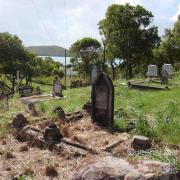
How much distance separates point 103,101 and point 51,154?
262 cm

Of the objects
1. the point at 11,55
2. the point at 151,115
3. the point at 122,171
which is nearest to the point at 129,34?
the point at 11,55

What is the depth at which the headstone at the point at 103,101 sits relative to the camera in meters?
10.3

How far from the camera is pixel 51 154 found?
8359 mm

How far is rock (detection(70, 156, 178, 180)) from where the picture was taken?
14.5 feet

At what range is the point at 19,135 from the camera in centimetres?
985

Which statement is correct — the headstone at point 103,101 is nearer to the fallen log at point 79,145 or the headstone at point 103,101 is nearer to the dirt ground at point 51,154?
the dirt ground at point 51,154

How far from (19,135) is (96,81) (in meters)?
2.32

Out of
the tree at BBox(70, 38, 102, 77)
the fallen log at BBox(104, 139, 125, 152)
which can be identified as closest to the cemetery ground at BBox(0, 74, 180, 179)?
the fallen log at BBox(104, 139, 125, 152)

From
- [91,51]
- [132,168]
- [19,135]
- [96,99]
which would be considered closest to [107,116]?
[96,99]

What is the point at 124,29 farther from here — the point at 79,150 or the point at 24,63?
the point at 79,150

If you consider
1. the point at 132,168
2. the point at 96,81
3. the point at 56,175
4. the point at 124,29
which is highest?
the point at 124,29

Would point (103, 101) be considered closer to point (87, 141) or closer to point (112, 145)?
point (87, 141)

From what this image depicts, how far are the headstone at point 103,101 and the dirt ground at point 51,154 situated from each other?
27 centimetres

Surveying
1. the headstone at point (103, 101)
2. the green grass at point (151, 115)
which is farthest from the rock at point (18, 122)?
the headstone at point (103, 101)
